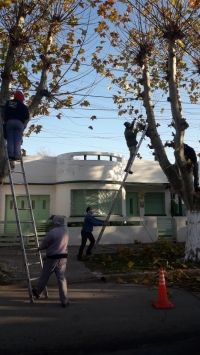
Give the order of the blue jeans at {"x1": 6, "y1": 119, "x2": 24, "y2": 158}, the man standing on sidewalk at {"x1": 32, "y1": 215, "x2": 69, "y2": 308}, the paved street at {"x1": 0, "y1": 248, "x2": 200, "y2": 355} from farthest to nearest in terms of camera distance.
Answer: the blue jeans at {"x1": 6, "y1": 119, "x2": 24, "y2": 158} < the man standing on sidewalk at {"x1": 32, "y1": 215, "x2": 69, "y2": 308} < the paved street at {"x1": 0, "y1": 248, "x2": 200, "y2": 355}

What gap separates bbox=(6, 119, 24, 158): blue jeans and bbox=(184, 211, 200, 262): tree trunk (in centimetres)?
563

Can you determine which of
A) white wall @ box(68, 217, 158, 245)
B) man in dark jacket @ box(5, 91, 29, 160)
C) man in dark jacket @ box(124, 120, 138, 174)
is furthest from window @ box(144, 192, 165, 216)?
man in dark jacket @ box(5, 91, 29, 160)

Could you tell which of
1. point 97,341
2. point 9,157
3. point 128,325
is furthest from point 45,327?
point 9,157

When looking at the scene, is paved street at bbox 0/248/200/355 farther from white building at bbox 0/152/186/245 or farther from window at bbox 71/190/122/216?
window at bbox 71/190/122/216

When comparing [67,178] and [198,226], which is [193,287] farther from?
[67,178]

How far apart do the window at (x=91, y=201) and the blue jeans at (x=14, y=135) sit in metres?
11.3

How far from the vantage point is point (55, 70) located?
10695mm

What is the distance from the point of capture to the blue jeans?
25.1 ft

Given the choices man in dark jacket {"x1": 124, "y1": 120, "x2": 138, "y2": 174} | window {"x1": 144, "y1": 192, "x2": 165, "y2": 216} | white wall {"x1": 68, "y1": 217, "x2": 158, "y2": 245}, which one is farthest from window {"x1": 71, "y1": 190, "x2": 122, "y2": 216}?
man in dark jacket {"x1": 124, "y1": 120, "x2": 138, "y2": 174}

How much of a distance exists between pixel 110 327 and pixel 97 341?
1.77ft

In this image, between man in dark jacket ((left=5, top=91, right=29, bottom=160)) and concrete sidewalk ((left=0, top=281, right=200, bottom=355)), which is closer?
concrete sidewalk ((left=0, top=281, right=200, bottom=355))

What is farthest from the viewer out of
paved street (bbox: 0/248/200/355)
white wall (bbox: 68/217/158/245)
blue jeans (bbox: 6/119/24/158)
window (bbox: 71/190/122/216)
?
window (bbox: 71/190/122/216)

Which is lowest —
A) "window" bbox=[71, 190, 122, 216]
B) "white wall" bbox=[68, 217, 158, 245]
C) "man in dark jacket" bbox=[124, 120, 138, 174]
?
"white wall" bbox=[68, 217, 158, 245]

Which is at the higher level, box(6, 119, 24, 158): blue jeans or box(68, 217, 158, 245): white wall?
box(6, 119, 24, 158): blue jeans
